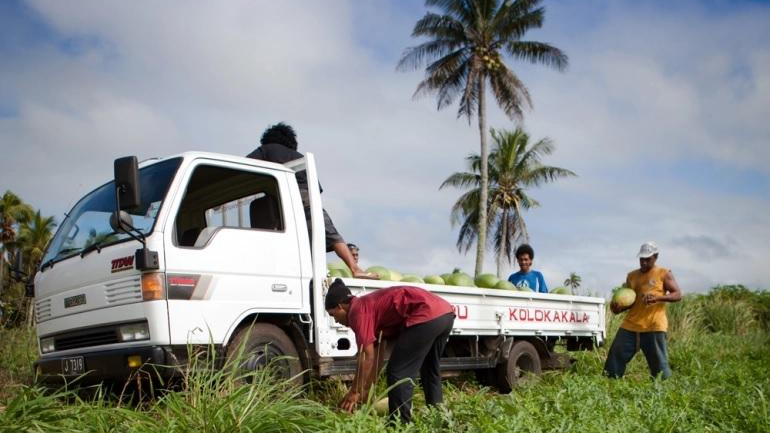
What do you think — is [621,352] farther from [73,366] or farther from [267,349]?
[73,366]

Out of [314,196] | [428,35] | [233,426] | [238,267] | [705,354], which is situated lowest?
[705,354]

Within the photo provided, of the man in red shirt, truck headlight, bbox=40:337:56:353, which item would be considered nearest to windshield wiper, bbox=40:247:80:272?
truck headlight, bbox=40:337:56:353

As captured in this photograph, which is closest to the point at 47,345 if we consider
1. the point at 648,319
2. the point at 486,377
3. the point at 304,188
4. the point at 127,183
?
the point at 127,183

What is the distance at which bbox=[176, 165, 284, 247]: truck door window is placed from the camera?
6.45 meters

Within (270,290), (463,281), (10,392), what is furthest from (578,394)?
(10,392)

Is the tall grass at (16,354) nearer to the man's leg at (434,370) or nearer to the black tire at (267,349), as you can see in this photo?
the black tire at (267,349)

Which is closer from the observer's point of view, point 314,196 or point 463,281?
point 314,196

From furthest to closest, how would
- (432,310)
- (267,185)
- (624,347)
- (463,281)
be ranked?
(624,347)
(463,281)
(267,185)
(432,310)

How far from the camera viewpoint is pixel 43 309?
6770 millimetres

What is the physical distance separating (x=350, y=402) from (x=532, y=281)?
215 inches

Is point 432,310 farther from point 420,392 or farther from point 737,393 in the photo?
point 737,393

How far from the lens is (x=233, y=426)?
4340 millimetres

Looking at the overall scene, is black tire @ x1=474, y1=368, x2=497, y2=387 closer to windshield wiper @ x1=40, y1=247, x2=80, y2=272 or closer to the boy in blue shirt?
the boy in blue shirt

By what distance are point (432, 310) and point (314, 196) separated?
73.0 inches
